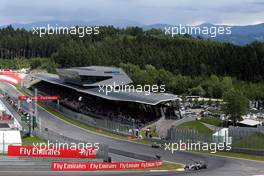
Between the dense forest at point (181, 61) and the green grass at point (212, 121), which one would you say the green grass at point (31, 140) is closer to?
the green grass at point (212, 121)

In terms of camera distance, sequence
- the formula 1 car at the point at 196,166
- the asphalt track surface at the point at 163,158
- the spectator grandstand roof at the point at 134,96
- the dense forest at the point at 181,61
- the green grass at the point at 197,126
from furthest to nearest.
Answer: the dense forest at the point at 181,61, the green grass at the point at 197,126, the spectator grandstand roof at the point at 134,96, the formula 1 car at the point at 196,166, the asphalt track surface at the point at 163,158

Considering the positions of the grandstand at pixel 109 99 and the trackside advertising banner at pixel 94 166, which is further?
the grandstand at pixel 109 99

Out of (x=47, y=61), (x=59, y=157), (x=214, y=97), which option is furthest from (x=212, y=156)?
(x=47, y=61)

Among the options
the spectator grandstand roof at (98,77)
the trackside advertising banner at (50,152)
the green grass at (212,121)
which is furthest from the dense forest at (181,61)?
the trackside advertising banner at (50,152)

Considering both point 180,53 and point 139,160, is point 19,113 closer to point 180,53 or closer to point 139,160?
point 139,160

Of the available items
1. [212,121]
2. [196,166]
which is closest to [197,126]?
[212,121]

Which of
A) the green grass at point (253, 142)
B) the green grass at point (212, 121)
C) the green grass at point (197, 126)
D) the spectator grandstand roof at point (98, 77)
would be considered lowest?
the green grass at point (212, 121)
